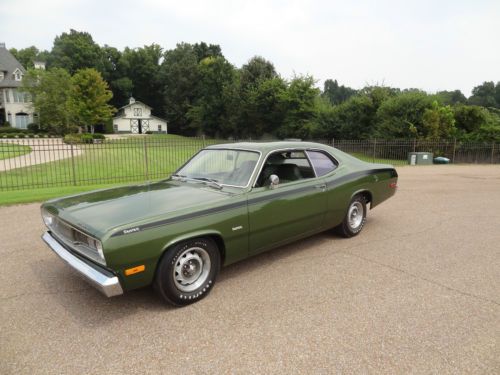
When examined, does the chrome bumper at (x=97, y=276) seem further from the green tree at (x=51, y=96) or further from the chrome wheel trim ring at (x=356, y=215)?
the green tree at (x=51, y=96)

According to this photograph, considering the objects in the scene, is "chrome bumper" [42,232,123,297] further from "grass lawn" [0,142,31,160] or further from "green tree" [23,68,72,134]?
"green tree" [23,68,72,134]

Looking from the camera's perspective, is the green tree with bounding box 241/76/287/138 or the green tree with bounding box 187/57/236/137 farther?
the green tree with bounding box 187/57/236/137

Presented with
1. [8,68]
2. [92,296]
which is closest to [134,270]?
[92,296]

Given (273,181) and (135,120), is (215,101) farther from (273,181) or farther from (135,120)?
(273,181)

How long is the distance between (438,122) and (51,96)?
39579 mm

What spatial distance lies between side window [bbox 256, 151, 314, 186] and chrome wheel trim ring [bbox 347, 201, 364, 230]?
47.9 inches

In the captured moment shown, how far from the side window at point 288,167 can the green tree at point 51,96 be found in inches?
1634

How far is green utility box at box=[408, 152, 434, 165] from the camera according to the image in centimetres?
1819

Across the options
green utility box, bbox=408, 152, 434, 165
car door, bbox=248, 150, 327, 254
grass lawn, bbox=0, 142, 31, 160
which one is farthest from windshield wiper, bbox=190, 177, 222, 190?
green utility box, bbox=408, 152, 434, 165

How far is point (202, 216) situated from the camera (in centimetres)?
333

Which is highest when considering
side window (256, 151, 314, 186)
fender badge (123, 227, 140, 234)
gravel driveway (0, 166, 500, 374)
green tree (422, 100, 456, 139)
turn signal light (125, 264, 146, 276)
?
green tree (422, 100, 456, 139)

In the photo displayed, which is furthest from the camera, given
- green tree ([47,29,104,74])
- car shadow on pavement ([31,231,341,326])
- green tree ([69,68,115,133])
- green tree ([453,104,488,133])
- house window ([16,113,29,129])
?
green tree ([47,29,104,74])

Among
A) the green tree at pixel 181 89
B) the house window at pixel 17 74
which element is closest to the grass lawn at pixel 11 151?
the house window at pixel 17 74

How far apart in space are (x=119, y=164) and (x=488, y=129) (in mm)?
20834
